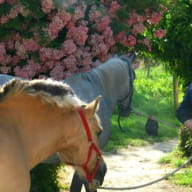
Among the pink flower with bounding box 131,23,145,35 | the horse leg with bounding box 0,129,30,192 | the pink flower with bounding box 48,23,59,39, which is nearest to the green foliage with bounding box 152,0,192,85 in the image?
the pink flower with bounding box 131,23,145,35

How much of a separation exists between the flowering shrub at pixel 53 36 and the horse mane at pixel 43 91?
8.80 ft

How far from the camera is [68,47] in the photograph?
5.86 meters

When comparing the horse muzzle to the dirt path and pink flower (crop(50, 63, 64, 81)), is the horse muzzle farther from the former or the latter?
the dirt path

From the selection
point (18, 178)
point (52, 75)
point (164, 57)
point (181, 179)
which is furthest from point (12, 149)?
point (164, 57)

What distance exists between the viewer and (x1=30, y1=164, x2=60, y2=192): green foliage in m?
6.39

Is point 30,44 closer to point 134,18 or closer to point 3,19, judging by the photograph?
point 3,19

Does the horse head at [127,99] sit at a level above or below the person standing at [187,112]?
below

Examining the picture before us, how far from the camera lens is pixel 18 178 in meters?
2.81

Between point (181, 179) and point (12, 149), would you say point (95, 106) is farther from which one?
point (181, 179)

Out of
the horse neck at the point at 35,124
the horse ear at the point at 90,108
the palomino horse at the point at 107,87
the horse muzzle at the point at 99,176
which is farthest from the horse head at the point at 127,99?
the horse neck at the point at 35,124

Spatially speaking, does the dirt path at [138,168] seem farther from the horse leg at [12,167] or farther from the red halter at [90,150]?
the horse leg at [12,167]

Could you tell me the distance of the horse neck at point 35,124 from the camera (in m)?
3.02

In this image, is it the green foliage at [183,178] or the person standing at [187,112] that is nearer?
the person standing at [187,112]

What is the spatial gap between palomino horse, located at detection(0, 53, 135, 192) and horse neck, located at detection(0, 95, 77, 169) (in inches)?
76.9
